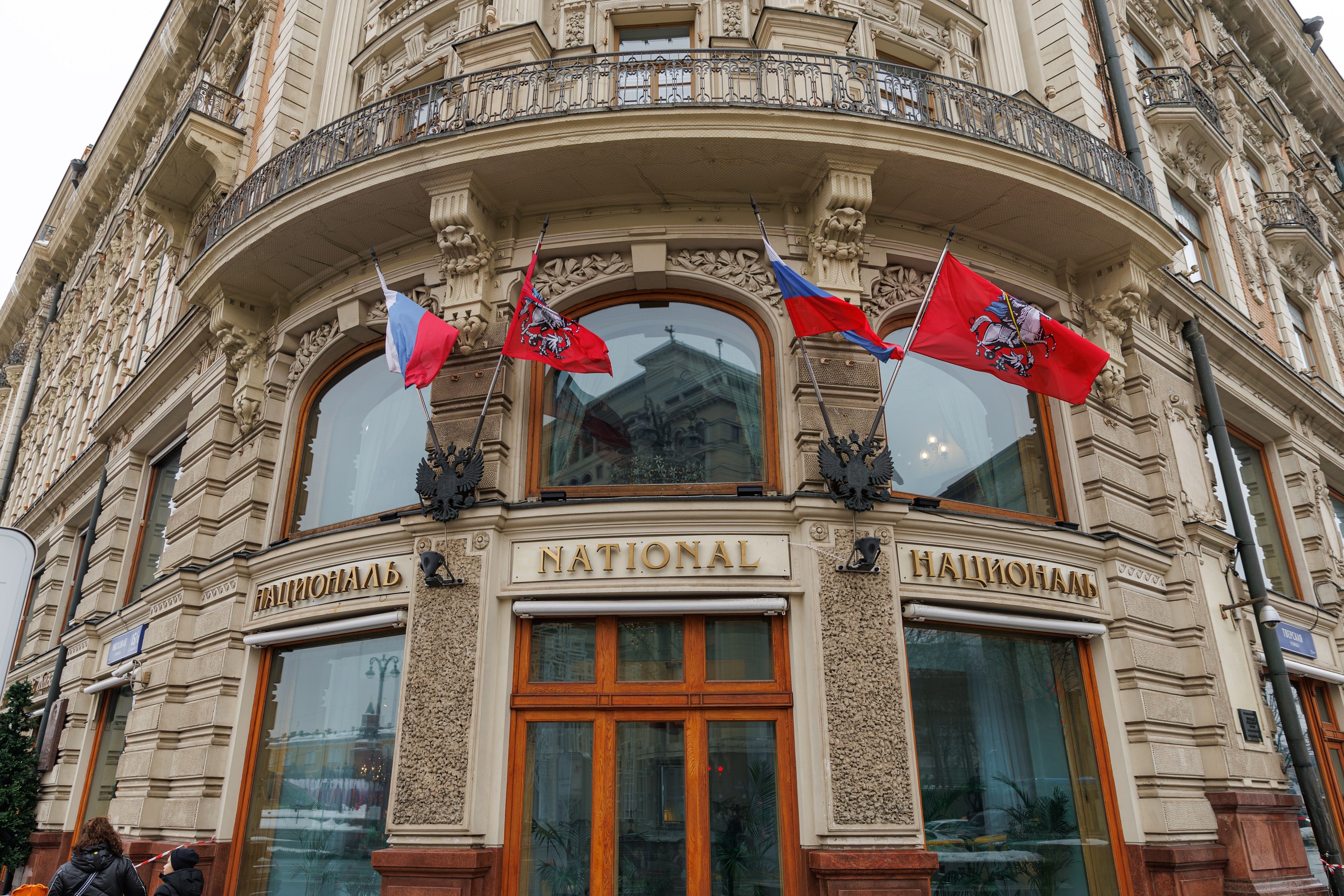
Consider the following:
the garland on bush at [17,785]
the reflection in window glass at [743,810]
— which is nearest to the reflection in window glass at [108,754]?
the garland on bush at [17,785]

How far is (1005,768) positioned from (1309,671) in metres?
6.62

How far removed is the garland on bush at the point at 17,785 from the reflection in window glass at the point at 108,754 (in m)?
1.62

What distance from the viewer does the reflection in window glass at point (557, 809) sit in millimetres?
8578

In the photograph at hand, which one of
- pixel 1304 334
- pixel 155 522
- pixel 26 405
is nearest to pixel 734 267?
pixel 155 522

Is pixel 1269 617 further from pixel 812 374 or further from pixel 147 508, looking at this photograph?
pixel 147 508

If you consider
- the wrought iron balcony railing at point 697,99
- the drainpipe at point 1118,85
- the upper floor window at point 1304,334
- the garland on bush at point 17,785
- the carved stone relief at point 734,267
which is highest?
the drainpipe at point 1118,85

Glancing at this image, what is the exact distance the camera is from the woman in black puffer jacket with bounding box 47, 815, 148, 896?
7852 millimetres

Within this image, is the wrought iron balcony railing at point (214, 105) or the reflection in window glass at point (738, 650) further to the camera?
the wrought iron balcony railing at point (214, 105)

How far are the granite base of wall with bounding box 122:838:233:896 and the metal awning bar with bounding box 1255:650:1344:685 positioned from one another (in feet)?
42.6

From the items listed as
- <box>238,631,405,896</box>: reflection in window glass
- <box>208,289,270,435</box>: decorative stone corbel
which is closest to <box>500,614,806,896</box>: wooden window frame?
<box>238,631,405,896</box>: reflection in window glass

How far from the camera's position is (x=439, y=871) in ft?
27.2

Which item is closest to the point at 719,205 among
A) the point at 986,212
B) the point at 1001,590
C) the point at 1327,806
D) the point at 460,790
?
the point at 986,212

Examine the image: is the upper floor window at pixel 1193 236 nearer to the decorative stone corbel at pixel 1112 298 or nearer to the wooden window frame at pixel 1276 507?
the wooden window frame at pixel 1276 507

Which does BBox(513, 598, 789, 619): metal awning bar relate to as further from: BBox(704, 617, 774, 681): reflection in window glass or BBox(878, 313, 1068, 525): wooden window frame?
BBox(878, 313, 1068, 525): wooden window frame
